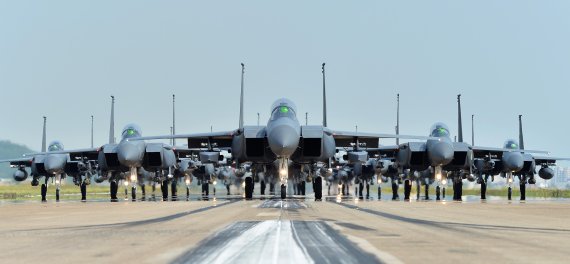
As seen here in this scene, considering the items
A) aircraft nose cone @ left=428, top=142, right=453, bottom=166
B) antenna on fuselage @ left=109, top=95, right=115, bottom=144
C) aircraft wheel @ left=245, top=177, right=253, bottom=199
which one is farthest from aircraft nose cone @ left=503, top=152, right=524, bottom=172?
antenna on fuselage @ left=109, top=95, right=115, bottom=144

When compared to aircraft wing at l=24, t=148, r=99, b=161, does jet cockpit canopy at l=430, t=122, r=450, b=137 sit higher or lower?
higher

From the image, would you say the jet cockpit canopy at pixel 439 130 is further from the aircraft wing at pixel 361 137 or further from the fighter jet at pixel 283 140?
the fighter jet at pixel 283 140

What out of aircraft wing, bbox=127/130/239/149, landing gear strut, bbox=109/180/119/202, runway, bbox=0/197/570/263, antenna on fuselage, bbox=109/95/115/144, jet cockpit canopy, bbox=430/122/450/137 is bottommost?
runway, bbox=0/197/570/263

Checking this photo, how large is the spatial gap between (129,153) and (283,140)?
15.4 metres

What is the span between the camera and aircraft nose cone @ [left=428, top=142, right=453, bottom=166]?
50844 mm

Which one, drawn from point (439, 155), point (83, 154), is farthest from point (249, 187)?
point (83, 154)

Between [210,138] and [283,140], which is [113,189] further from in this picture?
[283,140]

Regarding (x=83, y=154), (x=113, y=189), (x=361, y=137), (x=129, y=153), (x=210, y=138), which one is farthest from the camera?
(x=83, y=154)

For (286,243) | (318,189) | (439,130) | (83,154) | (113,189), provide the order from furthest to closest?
(83,154), (113,189), (439,130), (318,189), (286,243)

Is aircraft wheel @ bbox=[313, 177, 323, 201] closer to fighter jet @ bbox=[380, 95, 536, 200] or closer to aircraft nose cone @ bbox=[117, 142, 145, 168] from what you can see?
fighter jet @ bbox=[380, 95, 536, 200]

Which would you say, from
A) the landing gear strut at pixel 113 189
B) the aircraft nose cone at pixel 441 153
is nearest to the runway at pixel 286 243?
the aircraft nose cone at pixel 441 153

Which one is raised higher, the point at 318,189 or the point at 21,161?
the point at 21,161

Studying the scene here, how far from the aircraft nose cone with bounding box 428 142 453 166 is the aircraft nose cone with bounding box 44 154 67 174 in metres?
28.8

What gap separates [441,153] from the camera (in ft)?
167
